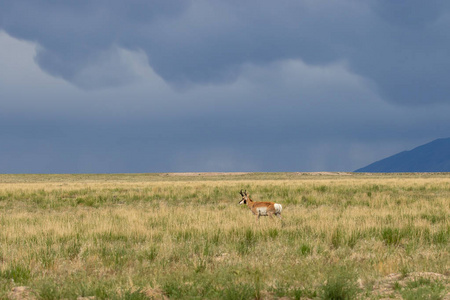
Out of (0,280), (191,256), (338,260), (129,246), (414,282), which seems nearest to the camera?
(414,282)

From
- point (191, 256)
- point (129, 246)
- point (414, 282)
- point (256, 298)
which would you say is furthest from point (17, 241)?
point (414, 282)

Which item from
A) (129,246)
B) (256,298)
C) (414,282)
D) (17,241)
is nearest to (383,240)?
(414,282)

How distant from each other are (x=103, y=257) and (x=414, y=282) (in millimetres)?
5525

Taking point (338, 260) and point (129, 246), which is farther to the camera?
point (129, 246)

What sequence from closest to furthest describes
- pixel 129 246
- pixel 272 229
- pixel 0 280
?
pixel 0 280, pixel 129 246, pixel 272 229

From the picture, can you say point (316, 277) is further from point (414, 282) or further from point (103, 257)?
point (103, 257)

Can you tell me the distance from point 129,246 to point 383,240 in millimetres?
5904

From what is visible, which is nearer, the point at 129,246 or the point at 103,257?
the point at 103,257

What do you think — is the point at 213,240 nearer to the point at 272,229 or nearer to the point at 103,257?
the point at 272,229

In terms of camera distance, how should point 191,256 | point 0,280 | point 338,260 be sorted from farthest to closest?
point 191,256 < point 338,260 < point 0,280

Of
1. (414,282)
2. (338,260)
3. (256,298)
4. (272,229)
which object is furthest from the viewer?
(272,229)

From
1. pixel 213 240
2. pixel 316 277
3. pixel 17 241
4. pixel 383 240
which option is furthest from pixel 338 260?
pixel 17 241

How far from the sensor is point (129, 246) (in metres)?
9.02

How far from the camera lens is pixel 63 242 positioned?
9406 millimetres
